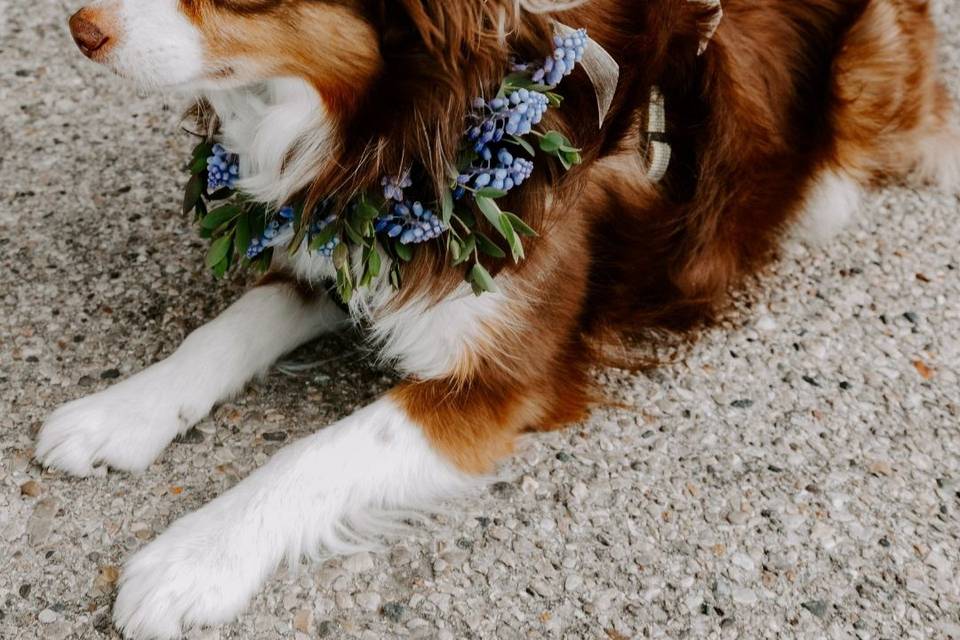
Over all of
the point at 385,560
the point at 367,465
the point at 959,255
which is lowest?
the point at 959,255

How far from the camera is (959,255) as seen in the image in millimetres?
3570

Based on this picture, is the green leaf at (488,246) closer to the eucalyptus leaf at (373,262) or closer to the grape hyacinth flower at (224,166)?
the eucalyptus leaf at (373,262)

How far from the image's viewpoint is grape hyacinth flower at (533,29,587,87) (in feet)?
7.05

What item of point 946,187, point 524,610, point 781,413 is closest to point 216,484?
point 524,610

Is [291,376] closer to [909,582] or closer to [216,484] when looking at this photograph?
[216,484]

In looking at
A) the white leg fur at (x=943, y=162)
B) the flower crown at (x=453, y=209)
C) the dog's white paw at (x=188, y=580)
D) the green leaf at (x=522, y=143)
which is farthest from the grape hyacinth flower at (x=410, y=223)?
the white leg fur at (x=943, y=162)

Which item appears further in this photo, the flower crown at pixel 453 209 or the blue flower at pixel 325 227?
the blue flower at pixel 325 227

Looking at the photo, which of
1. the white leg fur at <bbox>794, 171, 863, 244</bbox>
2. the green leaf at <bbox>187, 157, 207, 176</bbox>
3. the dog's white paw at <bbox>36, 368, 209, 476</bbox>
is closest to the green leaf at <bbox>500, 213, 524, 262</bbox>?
the green leaf at <bbox>187, 157, 207, 176</bbox>

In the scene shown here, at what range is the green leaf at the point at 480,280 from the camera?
2.36 m

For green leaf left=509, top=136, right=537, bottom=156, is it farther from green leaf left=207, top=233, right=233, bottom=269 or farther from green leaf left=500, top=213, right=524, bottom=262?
green leaf left=207, top=233, right=233, bottom=269

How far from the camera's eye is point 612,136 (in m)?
2.48

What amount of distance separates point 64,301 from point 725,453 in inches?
79.2

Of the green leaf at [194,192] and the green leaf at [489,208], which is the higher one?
the green leaf at [489,208]

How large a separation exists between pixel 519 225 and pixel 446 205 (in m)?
0.18
